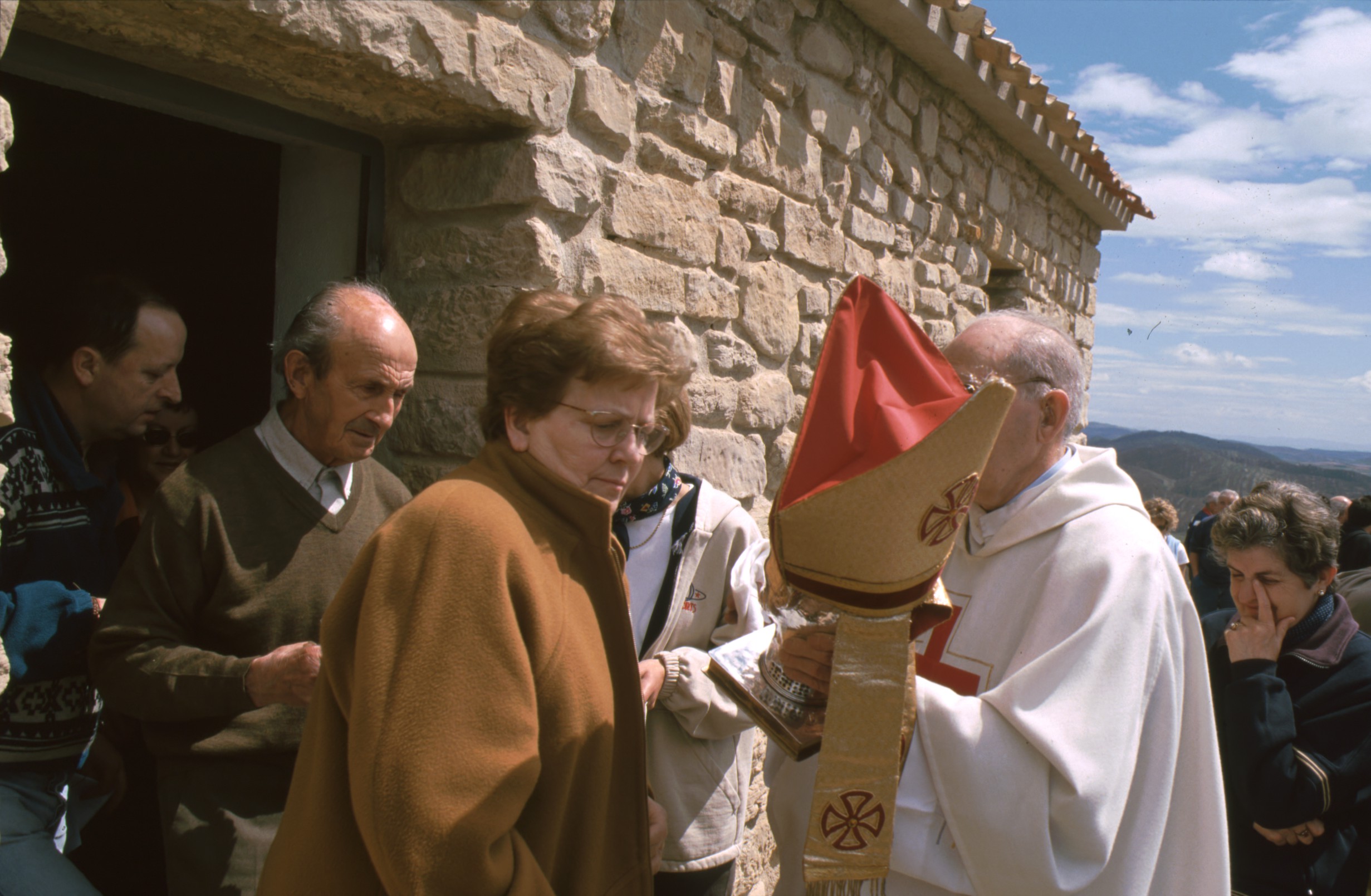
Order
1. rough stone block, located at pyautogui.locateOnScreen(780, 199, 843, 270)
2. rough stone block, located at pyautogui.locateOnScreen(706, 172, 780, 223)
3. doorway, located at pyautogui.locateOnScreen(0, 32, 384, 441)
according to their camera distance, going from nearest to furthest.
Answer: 1. rough stone block, located at pyautogui.locateOnScreen(706, 172, 780, 223)
2. doorway, located at pyautogui.locateOnScreen(0, 32, 384, 441)
3. rough stone block, located at pyautogui.locateOnScreen(780, 199, 843, 270)

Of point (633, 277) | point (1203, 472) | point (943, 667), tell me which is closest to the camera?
point (943, 667)

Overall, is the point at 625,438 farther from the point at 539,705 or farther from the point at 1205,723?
the point at 1205,723

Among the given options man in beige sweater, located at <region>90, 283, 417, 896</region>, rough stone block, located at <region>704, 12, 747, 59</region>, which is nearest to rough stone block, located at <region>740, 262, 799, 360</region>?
rough stone block, located at <region>704, 12, 747, 59</region>

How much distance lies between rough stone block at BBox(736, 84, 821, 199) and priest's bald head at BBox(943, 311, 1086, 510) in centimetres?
135

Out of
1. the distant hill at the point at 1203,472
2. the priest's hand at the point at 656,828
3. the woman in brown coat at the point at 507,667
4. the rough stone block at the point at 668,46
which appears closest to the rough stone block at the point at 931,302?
the rough stone block at the point at 668,46

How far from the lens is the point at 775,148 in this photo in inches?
124

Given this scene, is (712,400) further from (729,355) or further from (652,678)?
(652,678)

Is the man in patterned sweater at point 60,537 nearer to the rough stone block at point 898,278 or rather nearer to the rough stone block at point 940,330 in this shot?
the rough stone block at point 898,278

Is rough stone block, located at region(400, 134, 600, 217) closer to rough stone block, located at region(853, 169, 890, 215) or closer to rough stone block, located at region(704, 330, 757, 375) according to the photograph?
rough stone block, located at region(704, 330, 757, 375)

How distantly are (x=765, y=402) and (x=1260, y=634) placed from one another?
161 cm

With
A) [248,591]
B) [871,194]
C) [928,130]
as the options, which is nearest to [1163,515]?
[928,130]

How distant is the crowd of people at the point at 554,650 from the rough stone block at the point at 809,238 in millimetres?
1380

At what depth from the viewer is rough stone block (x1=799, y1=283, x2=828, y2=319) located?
3.41 m

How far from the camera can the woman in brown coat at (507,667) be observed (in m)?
1.19
